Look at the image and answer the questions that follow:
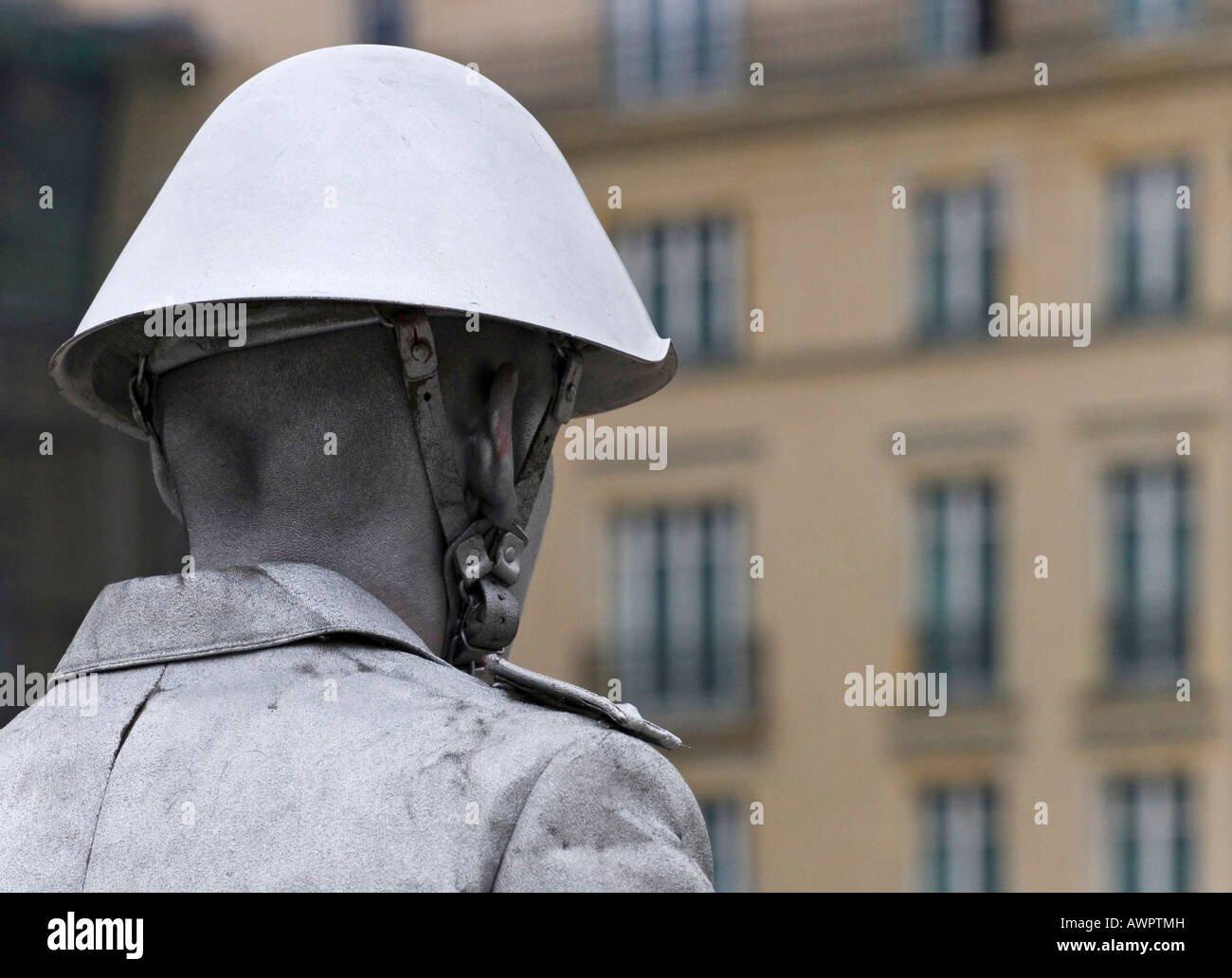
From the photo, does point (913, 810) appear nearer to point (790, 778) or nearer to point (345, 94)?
point (790, 778)

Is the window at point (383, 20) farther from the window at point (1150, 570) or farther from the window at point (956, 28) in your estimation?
the window at point (1150, 570)

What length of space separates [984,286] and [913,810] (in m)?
6.08

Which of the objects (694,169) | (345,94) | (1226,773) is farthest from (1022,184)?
(345,94)

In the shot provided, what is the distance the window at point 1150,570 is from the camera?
129 ft

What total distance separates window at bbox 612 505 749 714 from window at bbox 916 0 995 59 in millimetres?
5984

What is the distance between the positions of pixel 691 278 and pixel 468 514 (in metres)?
36.7

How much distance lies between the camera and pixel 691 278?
41.5 m

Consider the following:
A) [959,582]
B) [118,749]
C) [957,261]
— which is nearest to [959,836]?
[959,582]

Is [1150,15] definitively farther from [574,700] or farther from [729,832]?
[574,700]

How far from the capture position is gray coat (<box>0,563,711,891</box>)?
14.2ft

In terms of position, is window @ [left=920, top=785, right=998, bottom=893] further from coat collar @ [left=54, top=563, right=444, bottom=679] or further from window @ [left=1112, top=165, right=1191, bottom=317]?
coat collar @ [left=54, top=563, right=444, bottom=679]

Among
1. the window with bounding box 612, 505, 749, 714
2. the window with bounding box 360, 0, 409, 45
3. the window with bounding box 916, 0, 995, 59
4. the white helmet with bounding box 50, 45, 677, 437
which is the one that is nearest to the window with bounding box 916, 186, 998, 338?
the window with bounding box 916, 0, 995, 59

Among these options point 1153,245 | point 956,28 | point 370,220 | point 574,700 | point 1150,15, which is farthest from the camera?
point 956,28

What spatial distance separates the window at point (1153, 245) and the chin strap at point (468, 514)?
35251 mm
